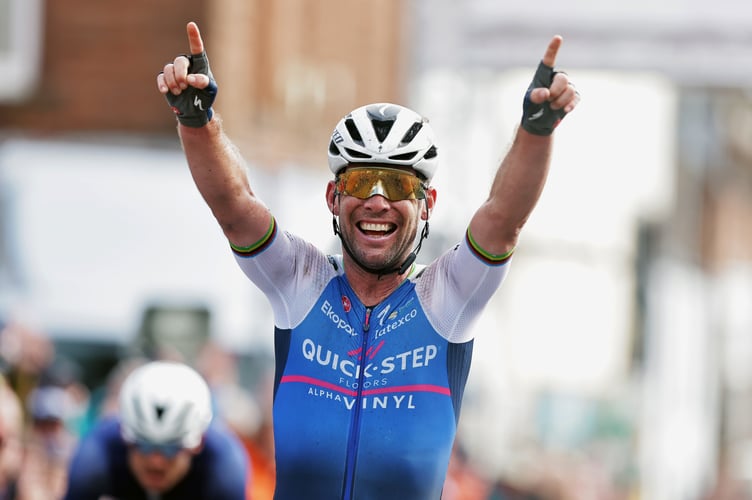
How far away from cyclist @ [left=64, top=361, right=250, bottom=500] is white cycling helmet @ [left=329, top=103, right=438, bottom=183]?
96.2 inches

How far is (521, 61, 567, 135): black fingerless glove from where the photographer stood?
4.90m

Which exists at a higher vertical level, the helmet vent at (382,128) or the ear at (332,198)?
the helmet vent at (382,128)

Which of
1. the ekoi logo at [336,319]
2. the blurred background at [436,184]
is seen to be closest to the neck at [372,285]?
the ekoi logo at [336,319]

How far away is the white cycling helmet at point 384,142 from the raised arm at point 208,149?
1.04 feet

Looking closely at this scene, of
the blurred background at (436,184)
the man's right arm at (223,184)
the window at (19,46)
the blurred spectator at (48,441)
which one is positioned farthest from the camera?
the window at (19,46)

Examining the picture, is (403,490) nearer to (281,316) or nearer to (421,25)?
(281,316)

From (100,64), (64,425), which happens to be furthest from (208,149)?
(100,64)

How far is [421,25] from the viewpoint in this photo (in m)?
14.3

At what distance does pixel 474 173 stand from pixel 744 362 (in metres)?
21.3

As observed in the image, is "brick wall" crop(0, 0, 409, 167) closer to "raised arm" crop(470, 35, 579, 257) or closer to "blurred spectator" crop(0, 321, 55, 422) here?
"blurred spectator" crop(0, 321, 55, 422)

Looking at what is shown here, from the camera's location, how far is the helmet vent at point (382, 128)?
17.3 feet

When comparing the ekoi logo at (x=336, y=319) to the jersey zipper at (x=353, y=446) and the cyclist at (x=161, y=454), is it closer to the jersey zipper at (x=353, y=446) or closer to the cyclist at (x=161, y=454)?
the jersey zipper at (x=353, y=446)

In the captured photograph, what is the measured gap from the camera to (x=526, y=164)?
4.96 m

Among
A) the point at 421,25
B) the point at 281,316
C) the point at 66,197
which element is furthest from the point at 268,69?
the point at 281,316
